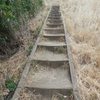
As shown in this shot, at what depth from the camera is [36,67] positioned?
16.6 ft

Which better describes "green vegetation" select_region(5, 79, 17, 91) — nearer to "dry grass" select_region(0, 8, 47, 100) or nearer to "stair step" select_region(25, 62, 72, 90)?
"dry grass" select_region(0, 8, 47, 100)

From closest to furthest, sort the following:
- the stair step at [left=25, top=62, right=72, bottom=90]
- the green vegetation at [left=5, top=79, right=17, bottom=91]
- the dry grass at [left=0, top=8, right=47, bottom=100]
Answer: the green vegetation at [left=5, top=79, right=17, bottom=91] → the stair step at [left=25, top=62, right=72, bottom=90] → the dry grass at [left=0, top=8, right=47, bottom=100]

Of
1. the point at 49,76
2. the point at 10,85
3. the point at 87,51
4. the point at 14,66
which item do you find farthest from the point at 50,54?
the point at 10,85

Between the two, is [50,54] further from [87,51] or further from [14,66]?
[14,66]

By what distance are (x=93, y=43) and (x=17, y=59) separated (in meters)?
2.45

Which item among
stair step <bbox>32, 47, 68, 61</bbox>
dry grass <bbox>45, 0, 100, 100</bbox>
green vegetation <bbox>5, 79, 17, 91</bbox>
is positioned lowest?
dry grass <bbox>45, 0, 100, 100</bbox>

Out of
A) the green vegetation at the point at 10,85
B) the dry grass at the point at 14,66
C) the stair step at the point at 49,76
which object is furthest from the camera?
the dry grass at the point at 14,66

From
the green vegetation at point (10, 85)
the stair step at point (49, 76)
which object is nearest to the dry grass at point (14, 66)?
the green vegetation at point (10, 85)

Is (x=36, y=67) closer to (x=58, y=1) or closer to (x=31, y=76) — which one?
(x=31, y=76)

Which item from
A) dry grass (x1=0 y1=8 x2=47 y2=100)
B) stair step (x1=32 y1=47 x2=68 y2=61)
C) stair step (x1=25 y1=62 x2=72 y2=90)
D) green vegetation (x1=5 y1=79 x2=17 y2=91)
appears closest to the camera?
green vegetation (x1=5 y1=79 x2=17 y2=91)

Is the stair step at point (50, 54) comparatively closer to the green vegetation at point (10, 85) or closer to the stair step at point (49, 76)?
the stair step at point (49, 76)

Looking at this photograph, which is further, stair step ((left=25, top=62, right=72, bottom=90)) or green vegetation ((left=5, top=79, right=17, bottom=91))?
stair step ((left=25, top=62, right=72, bottom=90))

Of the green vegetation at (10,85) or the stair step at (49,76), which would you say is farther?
the stair step at (49,76)

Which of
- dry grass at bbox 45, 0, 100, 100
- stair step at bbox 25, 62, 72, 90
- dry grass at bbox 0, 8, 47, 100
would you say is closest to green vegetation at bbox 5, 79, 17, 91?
dry grass at bbox 0, 8, 47, 100
